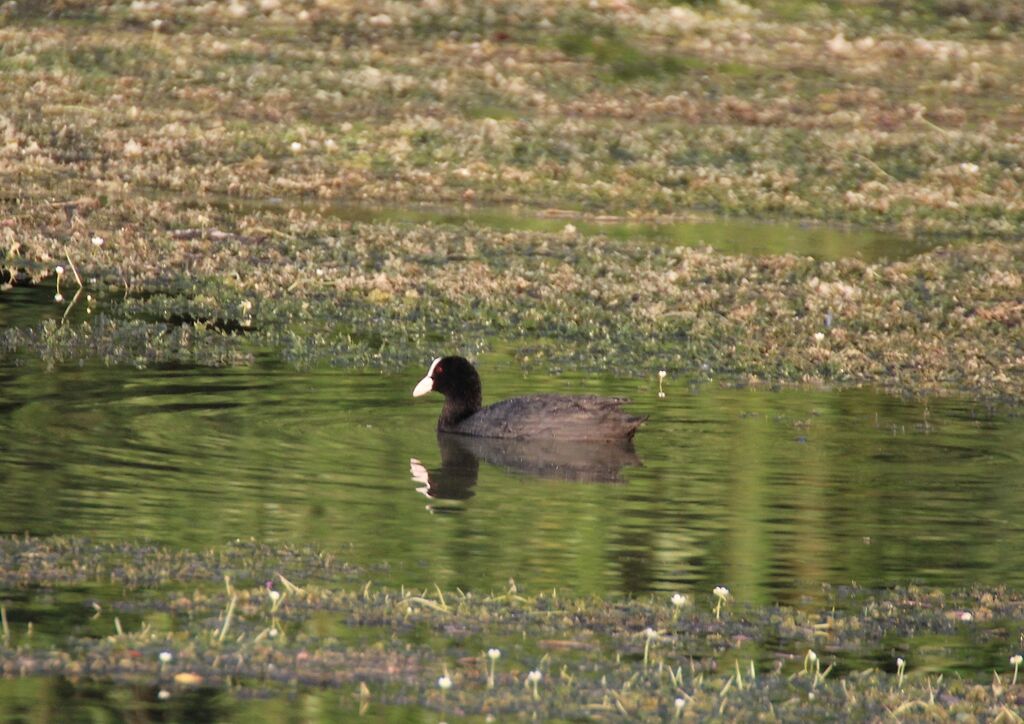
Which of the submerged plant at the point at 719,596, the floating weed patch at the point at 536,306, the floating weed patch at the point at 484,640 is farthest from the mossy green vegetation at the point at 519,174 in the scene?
the submerged plant at the point at 719,596

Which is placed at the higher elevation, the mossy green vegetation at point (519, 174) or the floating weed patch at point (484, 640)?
the mossy green vegetation at point (519, 174)

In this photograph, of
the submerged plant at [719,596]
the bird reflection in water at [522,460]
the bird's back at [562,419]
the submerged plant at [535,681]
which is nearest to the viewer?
the submerged plant at [535,681]

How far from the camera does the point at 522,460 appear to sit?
16578mm

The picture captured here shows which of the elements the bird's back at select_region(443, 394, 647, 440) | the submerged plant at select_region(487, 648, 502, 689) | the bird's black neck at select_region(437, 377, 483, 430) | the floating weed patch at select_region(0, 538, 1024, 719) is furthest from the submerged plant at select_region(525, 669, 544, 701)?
the bird's black neck at select_region(437, 377, 483, 430)

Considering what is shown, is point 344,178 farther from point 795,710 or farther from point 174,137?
point 795,710

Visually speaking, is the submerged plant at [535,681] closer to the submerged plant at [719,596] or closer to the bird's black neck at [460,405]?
the submerged plant at [719,596]

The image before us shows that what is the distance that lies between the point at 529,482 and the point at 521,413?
1685 mm

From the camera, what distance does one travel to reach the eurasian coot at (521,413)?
54.8ft

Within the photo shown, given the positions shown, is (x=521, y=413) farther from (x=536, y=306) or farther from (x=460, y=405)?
(x=536, y=306)

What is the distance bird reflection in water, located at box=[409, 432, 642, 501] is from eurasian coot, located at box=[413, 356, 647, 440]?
3.2 inches

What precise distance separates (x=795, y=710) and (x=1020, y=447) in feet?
26.4

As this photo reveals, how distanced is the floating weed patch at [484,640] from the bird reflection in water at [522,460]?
342 centimetres

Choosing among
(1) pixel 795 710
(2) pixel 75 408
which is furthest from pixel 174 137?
(1) pixel 795 710

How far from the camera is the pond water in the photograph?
1252 cm
